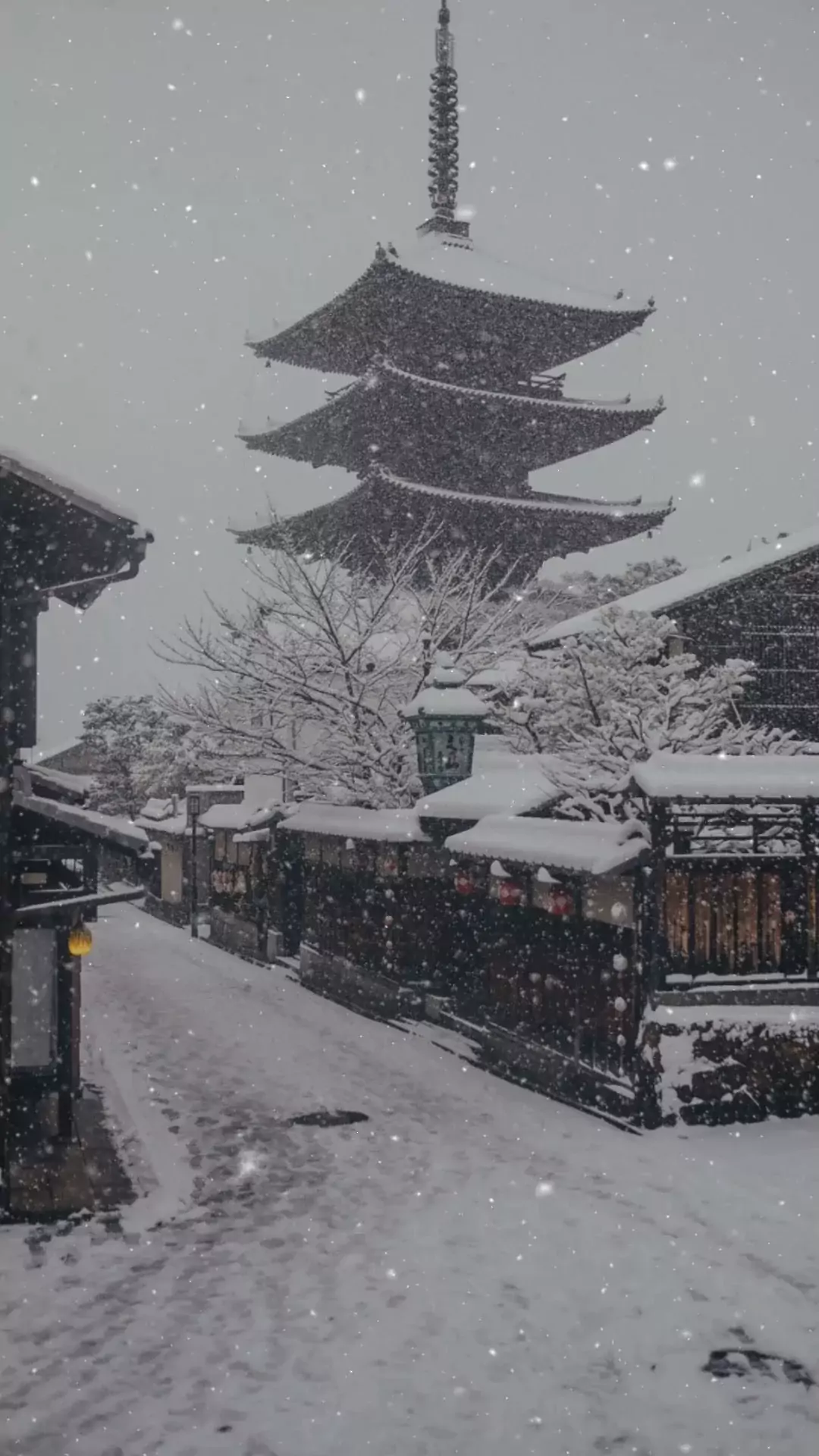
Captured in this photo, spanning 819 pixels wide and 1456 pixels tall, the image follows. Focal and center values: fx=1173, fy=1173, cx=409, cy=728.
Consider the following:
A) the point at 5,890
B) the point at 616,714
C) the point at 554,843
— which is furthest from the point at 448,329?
the point at 5,890

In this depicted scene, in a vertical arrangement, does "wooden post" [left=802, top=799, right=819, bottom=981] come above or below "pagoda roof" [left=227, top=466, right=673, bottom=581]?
below

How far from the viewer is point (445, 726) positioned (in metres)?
16.1

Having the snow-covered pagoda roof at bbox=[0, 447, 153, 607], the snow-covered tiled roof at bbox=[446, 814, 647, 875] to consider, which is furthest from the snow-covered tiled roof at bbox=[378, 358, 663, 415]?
the snow-covered pagoda roof at bbox=[0, 447, 153, 607]

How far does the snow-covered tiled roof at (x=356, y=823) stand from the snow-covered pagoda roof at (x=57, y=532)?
5775mm

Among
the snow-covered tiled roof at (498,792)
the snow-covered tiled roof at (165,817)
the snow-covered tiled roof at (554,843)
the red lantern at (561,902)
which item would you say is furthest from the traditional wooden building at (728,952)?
the snow-covered tiled roof at (165,817)

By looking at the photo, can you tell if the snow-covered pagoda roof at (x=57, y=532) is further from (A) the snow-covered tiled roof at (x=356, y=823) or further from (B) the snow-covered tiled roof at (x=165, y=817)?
(B) the snow-covered tiled roof at (x=165, y=817)

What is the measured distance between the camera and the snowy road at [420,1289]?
5688 millimetres

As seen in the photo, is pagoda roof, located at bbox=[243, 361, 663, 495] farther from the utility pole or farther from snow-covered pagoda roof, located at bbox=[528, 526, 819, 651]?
the utility pole

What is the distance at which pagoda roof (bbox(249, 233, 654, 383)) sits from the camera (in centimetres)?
2956

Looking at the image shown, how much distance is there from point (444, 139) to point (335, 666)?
23013mm

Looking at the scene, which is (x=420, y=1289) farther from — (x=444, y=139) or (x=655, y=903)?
(x=444, y=139)

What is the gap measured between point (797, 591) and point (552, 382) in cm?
1273

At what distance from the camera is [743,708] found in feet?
73.2

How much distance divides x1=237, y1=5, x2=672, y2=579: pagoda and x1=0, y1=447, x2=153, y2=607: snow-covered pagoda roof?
1815 centimetres
